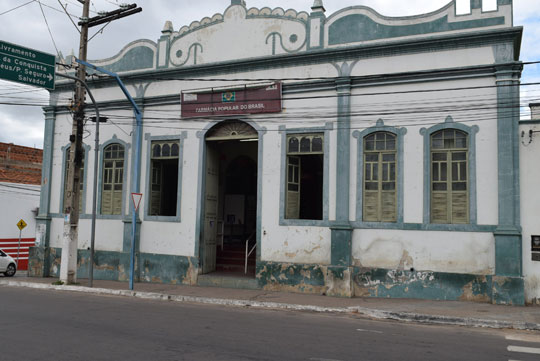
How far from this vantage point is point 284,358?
6.62 meters

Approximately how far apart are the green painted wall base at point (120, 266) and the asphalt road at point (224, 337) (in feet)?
13.5

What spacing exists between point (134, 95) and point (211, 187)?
4.14m

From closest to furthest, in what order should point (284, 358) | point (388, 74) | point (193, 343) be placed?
1. point (284, 358)
2. point (193, 343)
3. point (388, 74)

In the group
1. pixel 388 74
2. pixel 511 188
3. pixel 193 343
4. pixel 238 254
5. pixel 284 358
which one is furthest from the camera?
pixel 238 254

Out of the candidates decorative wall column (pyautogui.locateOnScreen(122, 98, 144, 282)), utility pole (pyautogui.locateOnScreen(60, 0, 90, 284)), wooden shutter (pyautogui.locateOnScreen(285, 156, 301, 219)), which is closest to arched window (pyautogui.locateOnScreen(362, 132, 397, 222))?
wooden shutter (pyautogui.locateOnScreen(285, 156, 301, 219))

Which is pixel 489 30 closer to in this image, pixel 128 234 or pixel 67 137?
pixel 128 234

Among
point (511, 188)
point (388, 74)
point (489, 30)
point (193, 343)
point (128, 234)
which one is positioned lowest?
point (193, 343)

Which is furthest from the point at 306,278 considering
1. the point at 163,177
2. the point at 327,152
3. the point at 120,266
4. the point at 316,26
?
the point at 316,26

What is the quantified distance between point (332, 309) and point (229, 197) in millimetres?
8553

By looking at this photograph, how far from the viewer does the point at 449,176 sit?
12555 mm

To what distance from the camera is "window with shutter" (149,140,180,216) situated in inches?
631

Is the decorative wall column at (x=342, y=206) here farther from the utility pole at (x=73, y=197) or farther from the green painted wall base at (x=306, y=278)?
the utility pole at (x=73, y=197)

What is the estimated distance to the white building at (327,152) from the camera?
12.1 metres

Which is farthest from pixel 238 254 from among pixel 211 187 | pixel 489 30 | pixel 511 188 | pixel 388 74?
pixel 489 30
